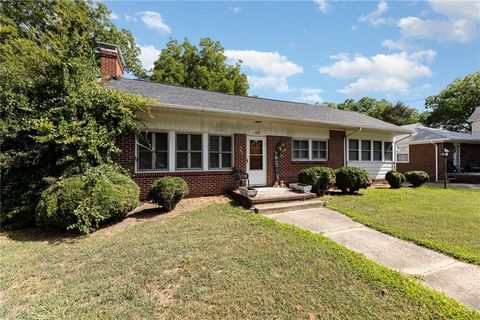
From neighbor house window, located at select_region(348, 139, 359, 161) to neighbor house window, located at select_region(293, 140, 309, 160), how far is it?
2.87 m

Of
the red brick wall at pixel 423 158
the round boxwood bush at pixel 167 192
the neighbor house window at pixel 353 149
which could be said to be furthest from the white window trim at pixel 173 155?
the red brick wall at pixel 423 158

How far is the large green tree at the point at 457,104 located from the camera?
31.5m

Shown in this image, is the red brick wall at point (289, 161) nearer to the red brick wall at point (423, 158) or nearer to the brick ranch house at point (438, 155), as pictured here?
the brick ranch house at point (438, 155)

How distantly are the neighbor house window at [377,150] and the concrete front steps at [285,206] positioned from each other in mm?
7546

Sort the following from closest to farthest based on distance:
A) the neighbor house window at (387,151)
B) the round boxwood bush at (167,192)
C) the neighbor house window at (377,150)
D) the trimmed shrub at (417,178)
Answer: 1. the round boxwood bush at (167,192)
2. the trimmed shrub at (417,178)
3. the neighbor house window at (377,150)
4. the neighbor house window at (387,151)

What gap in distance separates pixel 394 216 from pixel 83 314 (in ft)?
23.5

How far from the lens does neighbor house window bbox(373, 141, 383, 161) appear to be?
13180mm

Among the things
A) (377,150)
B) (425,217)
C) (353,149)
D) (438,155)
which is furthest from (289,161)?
(438,155)

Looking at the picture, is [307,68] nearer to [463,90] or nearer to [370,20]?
[370,20]

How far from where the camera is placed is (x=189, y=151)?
852cm

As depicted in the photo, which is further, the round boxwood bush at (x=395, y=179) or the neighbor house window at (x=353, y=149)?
the neighbor house window at (x=353, y=149)

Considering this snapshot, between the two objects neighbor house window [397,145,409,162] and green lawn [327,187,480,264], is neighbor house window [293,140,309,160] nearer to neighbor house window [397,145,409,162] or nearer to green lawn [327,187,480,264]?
green lawn [327,187,480,264]

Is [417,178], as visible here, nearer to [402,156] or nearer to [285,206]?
[402,156]

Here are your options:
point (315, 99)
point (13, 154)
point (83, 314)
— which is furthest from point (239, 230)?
point (315, 99)
